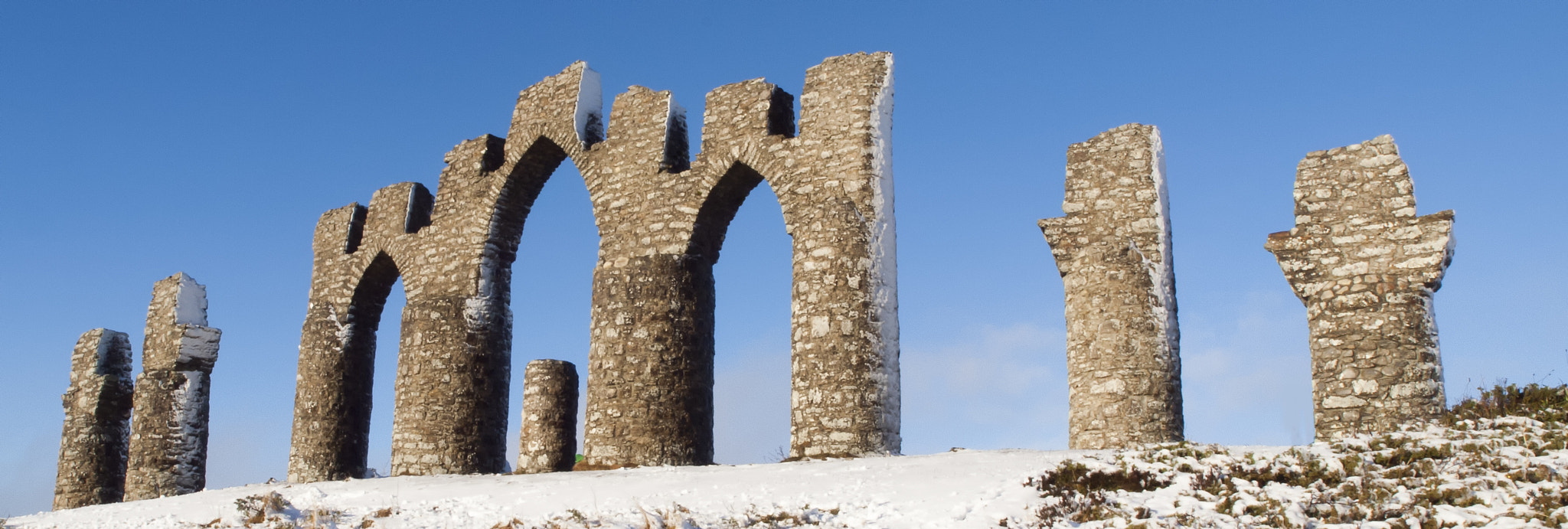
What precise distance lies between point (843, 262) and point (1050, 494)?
13.7ft

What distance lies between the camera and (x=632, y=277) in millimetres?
13484

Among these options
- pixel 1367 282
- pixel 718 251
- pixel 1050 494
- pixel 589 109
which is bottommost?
pixel 1050 494

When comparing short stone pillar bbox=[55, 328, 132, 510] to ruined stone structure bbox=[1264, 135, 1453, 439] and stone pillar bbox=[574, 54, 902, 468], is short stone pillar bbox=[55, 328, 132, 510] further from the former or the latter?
ruined stone structure bbox=[1264, 135, 1453, 439]

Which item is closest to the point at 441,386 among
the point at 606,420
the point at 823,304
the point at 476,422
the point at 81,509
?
the point at 476,422

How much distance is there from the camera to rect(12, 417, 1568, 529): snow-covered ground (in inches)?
302

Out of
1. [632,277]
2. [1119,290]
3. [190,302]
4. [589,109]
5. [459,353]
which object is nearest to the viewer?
[1119,290]

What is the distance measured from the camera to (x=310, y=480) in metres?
15.7

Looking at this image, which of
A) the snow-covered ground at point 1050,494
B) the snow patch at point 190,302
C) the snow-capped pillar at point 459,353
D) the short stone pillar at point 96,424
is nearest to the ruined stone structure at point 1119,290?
the snow-covered ground at point 1050,494

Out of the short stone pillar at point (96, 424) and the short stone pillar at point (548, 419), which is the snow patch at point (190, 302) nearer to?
the short stone pillar at point (96, 424)

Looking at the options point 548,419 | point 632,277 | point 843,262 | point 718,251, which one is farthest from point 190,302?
point 843,262

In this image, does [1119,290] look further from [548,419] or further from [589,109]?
[589,109]

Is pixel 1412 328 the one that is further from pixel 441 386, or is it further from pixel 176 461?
pixel 176 461

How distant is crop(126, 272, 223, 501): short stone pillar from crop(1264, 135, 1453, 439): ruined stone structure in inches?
565

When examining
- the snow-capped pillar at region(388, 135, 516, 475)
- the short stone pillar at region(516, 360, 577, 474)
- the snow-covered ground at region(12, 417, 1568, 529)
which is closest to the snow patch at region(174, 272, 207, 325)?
the snow-capped pillar at region(388, 135, 516, 475)
